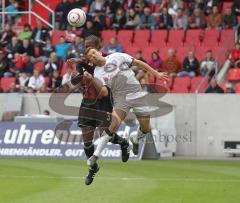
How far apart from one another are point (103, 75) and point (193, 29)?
15.0m

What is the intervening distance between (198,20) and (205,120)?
4609mm

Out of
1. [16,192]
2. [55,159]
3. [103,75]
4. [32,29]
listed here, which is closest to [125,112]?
[103,75]

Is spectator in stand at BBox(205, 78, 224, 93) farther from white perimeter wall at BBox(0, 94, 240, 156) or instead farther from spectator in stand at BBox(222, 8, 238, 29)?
spectator in stand at BBox(222, 8, 238, 29)

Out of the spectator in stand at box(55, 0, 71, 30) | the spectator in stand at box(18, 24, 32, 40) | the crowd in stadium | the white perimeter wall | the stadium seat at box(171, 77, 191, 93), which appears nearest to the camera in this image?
the white perimeter wall

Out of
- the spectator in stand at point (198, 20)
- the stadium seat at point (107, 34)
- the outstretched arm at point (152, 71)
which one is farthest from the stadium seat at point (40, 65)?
the outstretched arm at point (152, 71)

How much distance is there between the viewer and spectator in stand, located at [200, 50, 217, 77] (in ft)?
90.8

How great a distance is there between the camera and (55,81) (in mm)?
28391

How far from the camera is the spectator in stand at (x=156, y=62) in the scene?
92.1 ft

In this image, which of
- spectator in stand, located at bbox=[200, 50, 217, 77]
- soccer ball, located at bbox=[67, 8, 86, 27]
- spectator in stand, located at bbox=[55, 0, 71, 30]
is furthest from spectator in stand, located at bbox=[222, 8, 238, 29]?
soccer ball, located at bbox=[67, 8, 86, 27]

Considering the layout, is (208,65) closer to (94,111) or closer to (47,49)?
(47,49)

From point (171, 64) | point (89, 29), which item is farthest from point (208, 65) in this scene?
point (89, 29)

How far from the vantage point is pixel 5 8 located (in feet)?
111

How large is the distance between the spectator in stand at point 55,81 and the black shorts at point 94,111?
36.8ft

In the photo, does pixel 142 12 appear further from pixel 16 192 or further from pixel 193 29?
pixel 16 192
